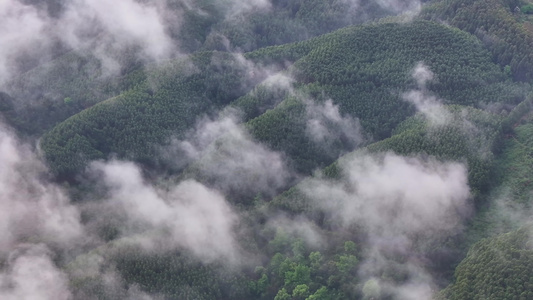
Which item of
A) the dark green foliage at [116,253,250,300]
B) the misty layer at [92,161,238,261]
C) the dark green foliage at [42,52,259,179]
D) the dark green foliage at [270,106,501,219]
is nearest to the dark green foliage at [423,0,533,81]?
the dark green foliage at [270,106,501,219]

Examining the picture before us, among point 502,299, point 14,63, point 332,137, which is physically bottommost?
point 502,299

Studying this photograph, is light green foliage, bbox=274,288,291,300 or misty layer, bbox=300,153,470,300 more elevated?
misty layer, bbox=300,153,470,300

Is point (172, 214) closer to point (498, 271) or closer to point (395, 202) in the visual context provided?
point (395, 202)

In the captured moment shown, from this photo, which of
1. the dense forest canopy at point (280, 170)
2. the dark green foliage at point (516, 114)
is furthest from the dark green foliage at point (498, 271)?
the dark green foliage at point (516, 114)

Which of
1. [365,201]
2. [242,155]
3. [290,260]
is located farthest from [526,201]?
[242,155]

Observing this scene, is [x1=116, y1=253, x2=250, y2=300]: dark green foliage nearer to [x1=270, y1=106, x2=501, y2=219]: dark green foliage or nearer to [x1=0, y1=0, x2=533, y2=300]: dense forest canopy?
[x1=0, y1=0, x2=533, y2=300]: dense forest canopy

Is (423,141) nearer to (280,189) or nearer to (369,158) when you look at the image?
(369,158)
